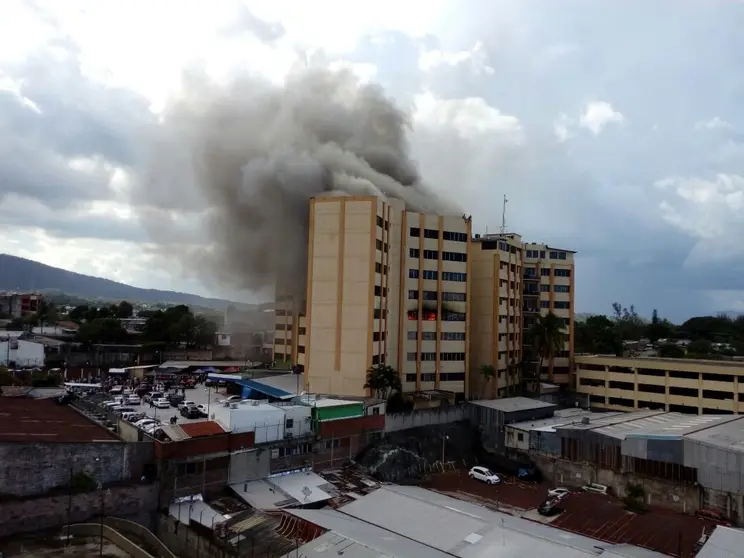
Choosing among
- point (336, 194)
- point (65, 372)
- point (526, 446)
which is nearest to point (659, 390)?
point (526, 446)

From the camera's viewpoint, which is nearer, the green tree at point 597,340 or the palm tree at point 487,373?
the palm tree at point 487,373

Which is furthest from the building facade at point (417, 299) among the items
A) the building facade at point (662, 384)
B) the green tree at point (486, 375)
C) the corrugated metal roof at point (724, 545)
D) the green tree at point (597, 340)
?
the corrugated metal roof at point (724, 545)

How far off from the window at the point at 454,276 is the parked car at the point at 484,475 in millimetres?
18858

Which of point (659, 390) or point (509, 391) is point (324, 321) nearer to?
point (509, 391)

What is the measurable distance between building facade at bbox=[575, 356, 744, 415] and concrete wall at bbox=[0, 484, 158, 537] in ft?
149

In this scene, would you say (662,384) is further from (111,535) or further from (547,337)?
(111,535)

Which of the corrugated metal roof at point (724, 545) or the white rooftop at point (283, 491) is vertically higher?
the corrugated metal roof at point (724, 545)

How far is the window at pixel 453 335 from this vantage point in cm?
5269

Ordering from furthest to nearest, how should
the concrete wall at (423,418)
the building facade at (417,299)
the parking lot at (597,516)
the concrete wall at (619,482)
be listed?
the building facade at (417,299) < the concrete wall at (423,418) < the concrete wall at (619,482) < the parking lot at (597,516)

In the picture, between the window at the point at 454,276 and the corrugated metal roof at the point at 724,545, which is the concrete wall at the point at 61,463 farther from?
the window at the point at 454,276

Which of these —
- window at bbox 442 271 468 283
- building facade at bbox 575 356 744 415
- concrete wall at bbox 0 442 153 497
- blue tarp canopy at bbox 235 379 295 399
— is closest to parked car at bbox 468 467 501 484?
blue tarp canopy at bbox 235 379 295 399

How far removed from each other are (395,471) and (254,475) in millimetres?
9598

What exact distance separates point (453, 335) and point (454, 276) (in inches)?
211

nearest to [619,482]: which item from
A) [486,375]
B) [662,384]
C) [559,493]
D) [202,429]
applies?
[559,493]
